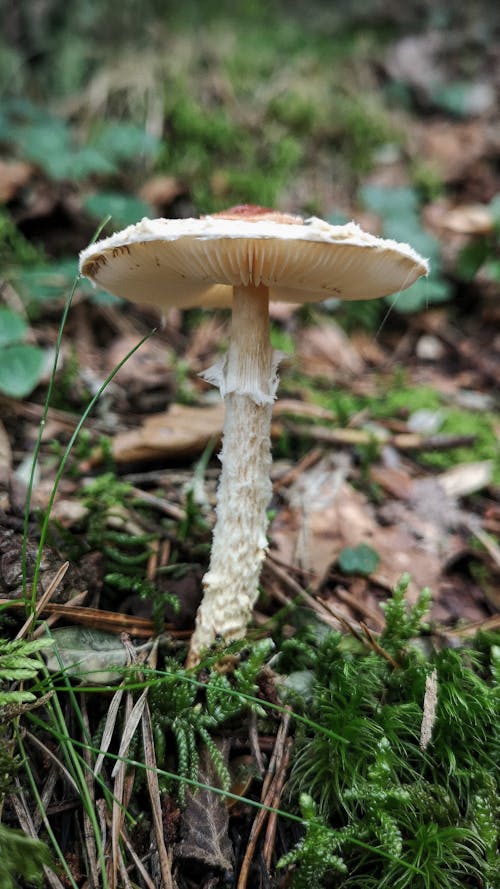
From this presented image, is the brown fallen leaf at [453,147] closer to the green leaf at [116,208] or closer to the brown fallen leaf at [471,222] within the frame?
the brown fallen leaf at [471,222]

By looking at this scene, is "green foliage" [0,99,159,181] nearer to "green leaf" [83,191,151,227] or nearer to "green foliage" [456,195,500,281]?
"green leaf" [83,191,151,227]

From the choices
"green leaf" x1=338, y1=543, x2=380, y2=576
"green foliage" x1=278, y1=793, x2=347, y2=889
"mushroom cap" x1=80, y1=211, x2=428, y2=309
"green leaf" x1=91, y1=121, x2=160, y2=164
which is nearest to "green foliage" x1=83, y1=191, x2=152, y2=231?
"green leaf" x1=91, y1=121, x2=160, y2=164

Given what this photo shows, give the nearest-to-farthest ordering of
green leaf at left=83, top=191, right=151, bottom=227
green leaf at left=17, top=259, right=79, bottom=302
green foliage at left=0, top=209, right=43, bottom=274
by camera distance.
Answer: green leaf at left=17, top=259, right=79, bottom=302
green foliage at left=0, top=209, right=43, bottom=274
green leaf at left=83, top=191, right=151, bottom=227

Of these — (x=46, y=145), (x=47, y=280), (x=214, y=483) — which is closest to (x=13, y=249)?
(x=47, y=280)

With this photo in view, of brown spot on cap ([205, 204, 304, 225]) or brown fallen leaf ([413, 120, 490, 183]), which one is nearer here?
brown spot on cap ([205, 204, 304, 225])

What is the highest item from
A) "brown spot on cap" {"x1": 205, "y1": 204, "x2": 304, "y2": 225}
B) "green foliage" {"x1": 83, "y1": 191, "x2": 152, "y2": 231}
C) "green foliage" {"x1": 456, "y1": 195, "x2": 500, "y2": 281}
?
"green foliage" {"x1": 456, "y1": 195, "x2": 500, "y2": 281}

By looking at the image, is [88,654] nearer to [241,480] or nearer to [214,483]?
[241,480]

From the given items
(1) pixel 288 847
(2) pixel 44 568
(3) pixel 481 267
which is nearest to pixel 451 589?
(1) pixel 288 847

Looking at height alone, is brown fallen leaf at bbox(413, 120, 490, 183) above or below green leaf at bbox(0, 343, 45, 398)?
above

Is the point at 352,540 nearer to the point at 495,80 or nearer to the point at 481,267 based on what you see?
the point at 481,267
